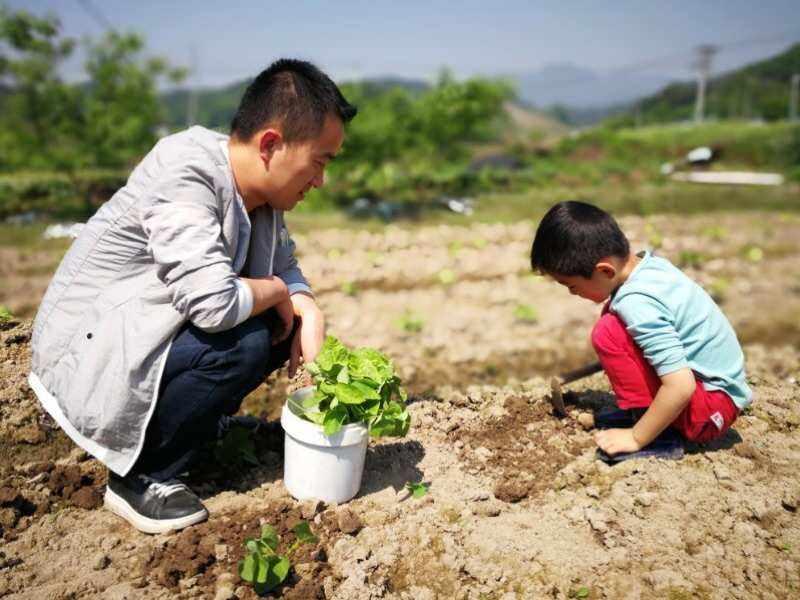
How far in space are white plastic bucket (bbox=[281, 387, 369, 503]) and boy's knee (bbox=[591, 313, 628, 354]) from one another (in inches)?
43.4

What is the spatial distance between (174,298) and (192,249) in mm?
190

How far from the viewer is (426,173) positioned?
581 inches

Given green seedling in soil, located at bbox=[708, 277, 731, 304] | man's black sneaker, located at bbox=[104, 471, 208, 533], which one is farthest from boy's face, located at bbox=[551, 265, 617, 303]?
green seedling in soil, located at bbox=[708, 277, 731, 304]

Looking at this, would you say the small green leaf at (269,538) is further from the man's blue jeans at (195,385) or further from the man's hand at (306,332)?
the man's hand at (306,332)

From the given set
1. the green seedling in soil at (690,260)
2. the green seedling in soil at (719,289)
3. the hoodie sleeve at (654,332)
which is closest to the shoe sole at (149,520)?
the hoodie sleeve at (654,332)

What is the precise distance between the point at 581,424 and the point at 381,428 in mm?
1339

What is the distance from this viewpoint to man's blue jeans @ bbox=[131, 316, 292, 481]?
231 centimetres

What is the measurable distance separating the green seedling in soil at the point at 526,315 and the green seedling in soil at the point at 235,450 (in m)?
3.70

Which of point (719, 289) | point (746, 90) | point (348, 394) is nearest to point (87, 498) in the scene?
point (348, 394)

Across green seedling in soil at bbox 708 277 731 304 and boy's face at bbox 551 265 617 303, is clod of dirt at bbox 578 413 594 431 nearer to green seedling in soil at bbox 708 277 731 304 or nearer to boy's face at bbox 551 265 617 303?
boy's face at bbox 551 265 617 303

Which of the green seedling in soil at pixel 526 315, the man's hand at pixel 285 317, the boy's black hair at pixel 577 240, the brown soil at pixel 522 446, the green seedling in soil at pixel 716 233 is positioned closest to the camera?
the man's hand at pixel 285 317

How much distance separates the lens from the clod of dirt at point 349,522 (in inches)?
95.4

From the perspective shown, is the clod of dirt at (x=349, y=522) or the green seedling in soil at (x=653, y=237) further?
the green seedling in soil at (x=653, y=237)

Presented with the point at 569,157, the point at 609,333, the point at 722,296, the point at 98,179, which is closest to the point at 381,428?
the point at 609,333
